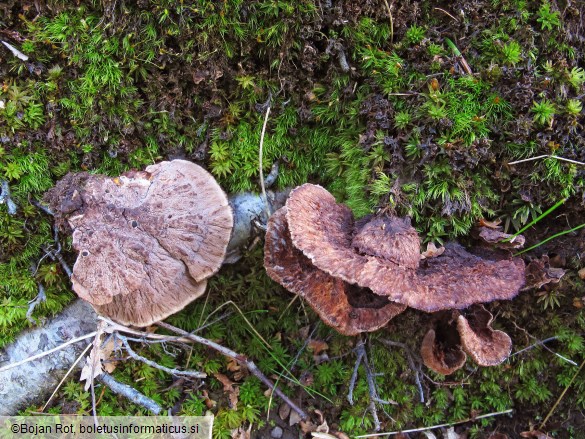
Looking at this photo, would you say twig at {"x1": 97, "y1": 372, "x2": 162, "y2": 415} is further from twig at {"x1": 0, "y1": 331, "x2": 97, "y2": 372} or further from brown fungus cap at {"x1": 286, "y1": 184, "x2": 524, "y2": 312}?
brown fungus cap at {"x1": 286, "y1": 184, "x2": 524, "y2": 312}

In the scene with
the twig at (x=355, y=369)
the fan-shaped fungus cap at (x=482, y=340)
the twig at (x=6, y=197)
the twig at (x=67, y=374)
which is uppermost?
the twig at (x=6, y=197)

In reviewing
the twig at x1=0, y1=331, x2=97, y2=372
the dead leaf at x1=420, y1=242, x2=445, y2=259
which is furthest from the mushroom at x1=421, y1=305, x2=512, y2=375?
the twig at x1=0, y1=331, x2=97, y2=372

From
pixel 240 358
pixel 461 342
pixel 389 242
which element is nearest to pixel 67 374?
pixel 240 358

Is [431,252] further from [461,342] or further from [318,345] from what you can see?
[318,345]

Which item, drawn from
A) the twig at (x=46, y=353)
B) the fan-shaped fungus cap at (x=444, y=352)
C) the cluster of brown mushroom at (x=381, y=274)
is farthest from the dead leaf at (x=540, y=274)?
the twig at (x=46, y=353)

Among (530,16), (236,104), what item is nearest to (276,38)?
(236,104)

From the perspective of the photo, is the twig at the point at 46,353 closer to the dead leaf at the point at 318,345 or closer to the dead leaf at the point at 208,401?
the dead leaf at the point at 208,401
